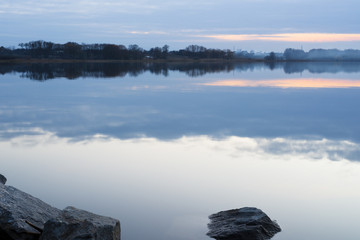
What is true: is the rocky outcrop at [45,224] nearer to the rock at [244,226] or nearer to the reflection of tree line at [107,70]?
the rock at [244,226]

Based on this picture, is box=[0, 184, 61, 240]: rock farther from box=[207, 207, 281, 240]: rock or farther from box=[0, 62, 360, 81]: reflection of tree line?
box=[0, 62, 360, 81]: reflection of tree line

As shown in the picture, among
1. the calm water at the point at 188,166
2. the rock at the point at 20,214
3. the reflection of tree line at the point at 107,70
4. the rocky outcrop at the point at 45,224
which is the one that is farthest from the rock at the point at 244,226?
the reflection of tree line at the point at 107,70

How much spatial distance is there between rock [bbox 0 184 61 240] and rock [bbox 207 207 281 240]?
186 centimetres

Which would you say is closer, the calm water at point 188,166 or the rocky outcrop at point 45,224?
the rocky outcrop at point 45,224

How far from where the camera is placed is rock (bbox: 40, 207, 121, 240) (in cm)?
439

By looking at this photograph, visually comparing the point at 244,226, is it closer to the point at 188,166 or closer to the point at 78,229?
the point at 78,229

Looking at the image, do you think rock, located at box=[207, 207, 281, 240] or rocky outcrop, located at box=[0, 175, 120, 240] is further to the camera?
rock, located at box=[207, 207, 281, 240]

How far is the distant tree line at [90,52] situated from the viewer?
10175 cm

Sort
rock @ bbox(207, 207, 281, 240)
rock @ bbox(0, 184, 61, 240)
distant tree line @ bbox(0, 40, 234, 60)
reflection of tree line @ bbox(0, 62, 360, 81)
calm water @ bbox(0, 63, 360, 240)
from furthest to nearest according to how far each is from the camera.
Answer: distant tree line @ bbox(0, 40, 234, 60), reflection of tree line @ bbox(0, 62, 360, 81), calm water @ bbox(0, 63, 360, 240), rock @ bbox(207, 207, 281, 240), rock @ bbox(0, 184, 61, 240)

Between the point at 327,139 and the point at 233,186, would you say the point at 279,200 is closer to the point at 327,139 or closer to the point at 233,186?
the point at 233,186

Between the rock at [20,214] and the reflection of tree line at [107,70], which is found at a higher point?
the rock at [20,214]

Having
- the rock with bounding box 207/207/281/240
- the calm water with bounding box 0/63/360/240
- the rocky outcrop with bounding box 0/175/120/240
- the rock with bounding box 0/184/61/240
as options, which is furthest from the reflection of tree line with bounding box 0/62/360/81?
the rock with bounding box 207/207/281/240

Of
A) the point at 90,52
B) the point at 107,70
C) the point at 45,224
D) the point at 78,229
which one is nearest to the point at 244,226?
the point at 78,229

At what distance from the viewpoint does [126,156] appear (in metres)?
8.43
